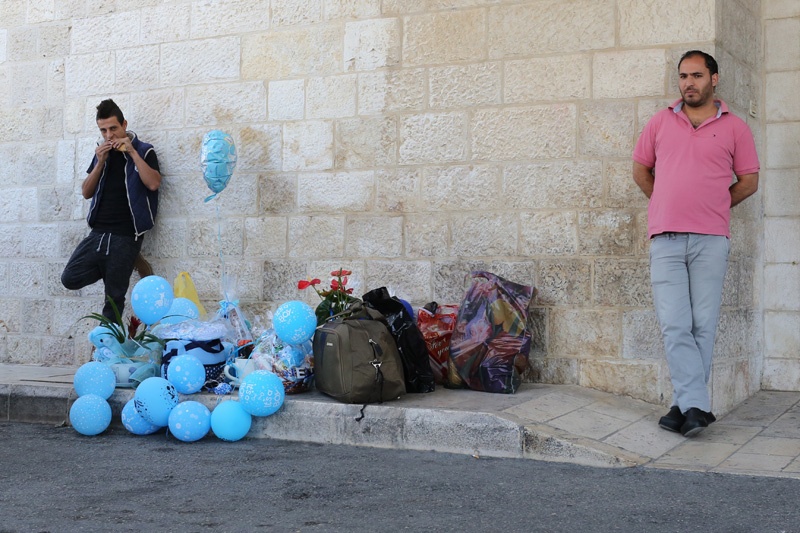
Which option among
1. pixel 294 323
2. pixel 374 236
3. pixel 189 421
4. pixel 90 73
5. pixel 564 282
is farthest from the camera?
pixel 90 73

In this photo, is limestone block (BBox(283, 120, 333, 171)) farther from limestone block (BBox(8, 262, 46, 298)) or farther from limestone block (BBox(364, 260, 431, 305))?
limestone block (BBox(8, 262, 46, 298))

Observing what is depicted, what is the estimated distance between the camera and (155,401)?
217 inches

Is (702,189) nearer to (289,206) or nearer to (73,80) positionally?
(289,206)

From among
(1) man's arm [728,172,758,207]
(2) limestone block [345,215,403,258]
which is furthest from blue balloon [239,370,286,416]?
(1) man's arm [728,172,758,207]

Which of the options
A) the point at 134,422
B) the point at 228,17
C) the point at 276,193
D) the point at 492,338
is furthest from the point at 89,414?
the point at 228,17

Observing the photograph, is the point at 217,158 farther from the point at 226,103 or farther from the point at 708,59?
the point at 708,59

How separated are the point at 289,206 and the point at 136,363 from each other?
1.68 m

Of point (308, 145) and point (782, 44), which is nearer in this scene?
point (782, 44)

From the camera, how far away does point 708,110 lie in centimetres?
539

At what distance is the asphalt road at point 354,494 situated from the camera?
369 cm

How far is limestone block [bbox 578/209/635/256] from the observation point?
19.6ft

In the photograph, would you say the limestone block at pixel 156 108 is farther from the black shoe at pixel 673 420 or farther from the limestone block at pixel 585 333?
the black shoe at pixel 673 420

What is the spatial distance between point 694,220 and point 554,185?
118cm

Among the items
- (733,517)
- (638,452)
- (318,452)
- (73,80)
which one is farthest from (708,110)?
(73,80)
